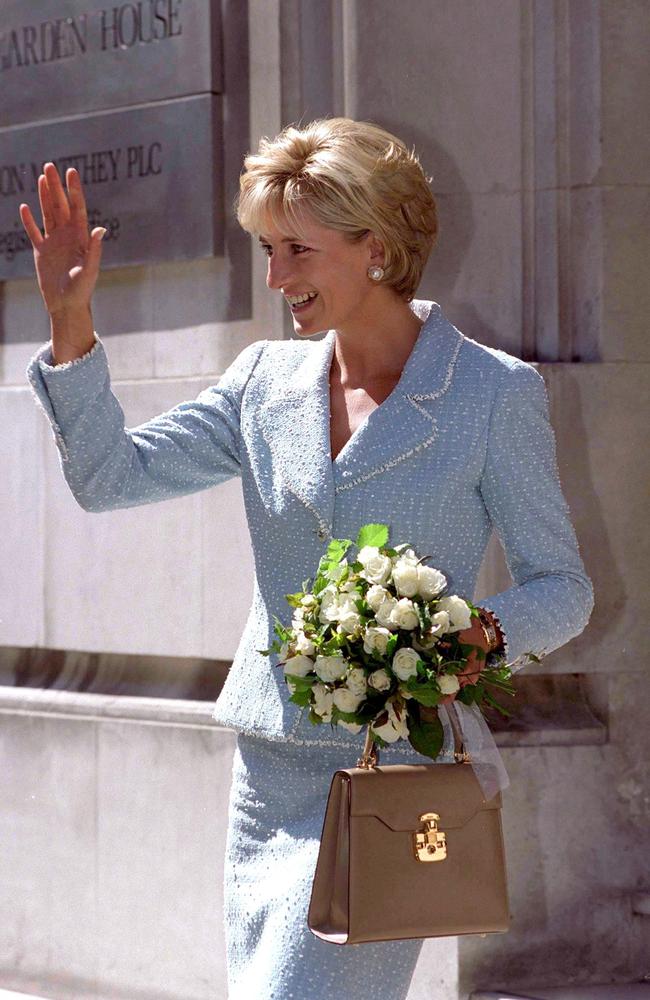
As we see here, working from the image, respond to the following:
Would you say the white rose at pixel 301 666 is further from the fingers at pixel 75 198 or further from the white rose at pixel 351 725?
the fingers at pixel 75 198

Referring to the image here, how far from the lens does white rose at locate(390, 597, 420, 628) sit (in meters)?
2.86

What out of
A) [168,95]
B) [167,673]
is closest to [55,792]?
[167,673]

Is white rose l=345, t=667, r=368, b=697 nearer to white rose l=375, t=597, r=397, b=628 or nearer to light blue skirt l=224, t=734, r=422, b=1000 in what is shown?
white rose l=375, t=597, r=397, b=628

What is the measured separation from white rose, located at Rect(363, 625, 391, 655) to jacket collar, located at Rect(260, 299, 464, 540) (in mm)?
506

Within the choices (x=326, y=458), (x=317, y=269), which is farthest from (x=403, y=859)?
(x=317, y=269)

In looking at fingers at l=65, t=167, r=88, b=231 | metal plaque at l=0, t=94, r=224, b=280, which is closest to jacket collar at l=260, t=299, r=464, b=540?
fingers at l=65, t=167, r=88, b=231

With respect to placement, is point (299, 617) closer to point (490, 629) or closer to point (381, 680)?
point (381, 680)

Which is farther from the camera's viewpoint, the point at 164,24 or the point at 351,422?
the point at 164,24

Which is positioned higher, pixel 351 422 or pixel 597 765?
pixel 351 422

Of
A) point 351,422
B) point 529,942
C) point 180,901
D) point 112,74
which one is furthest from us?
point 112,74

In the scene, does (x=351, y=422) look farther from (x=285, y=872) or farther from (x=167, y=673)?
(x=167, y=673)

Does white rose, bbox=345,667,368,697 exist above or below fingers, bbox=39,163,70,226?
below

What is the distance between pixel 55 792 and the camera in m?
5.92

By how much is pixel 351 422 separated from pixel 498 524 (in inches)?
14.8
